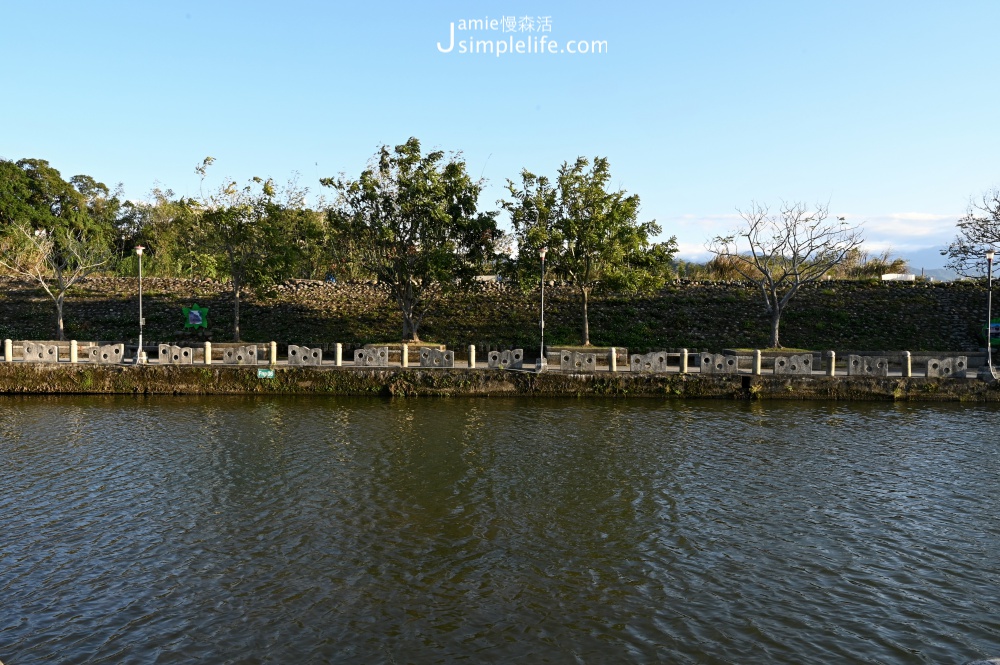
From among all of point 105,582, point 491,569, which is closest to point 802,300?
point 491,569

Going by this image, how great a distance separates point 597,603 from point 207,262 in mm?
33090

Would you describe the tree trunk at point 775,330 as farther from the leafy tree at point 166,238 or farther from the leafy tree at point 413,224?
the leafy tree at point 166,238

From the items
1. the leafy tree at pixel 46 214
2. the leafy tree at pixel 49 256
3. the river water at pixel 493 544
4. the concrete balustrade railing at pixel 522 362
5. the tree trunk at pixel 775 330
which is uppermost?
the leafy tree at pixel 46 214

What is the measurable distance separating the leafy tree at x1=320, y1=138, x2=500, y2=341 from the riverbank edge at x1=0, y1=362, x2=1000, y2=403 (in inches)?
259

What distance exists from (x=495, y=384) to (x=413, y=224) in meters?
10.1

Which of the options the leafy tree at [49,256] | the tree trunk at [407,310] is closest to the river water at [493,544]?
the tree trunk at [407,310]

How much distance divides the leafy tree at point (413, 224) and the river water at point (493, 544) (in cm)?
1375

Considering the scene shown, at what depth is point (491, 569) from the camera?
12516 mm

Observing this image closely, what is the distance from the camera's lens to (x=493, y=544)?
1376 cm

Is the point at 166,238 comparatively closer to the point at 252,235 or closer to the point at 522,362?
the point at 252,235

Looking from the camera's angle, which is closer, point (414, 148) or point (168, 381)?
point (168, 381)

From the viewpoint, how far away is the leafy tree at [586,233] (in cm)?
3656

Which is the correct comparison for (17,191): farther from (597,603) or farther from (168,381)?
(597,603)

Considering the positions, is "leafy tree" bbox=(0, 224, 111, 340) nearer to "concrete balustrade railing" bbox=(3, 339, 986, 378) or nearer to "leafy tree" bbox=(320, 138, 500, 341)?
"concrete balustrade railing" bbox=(3, 339, 986, 378)
